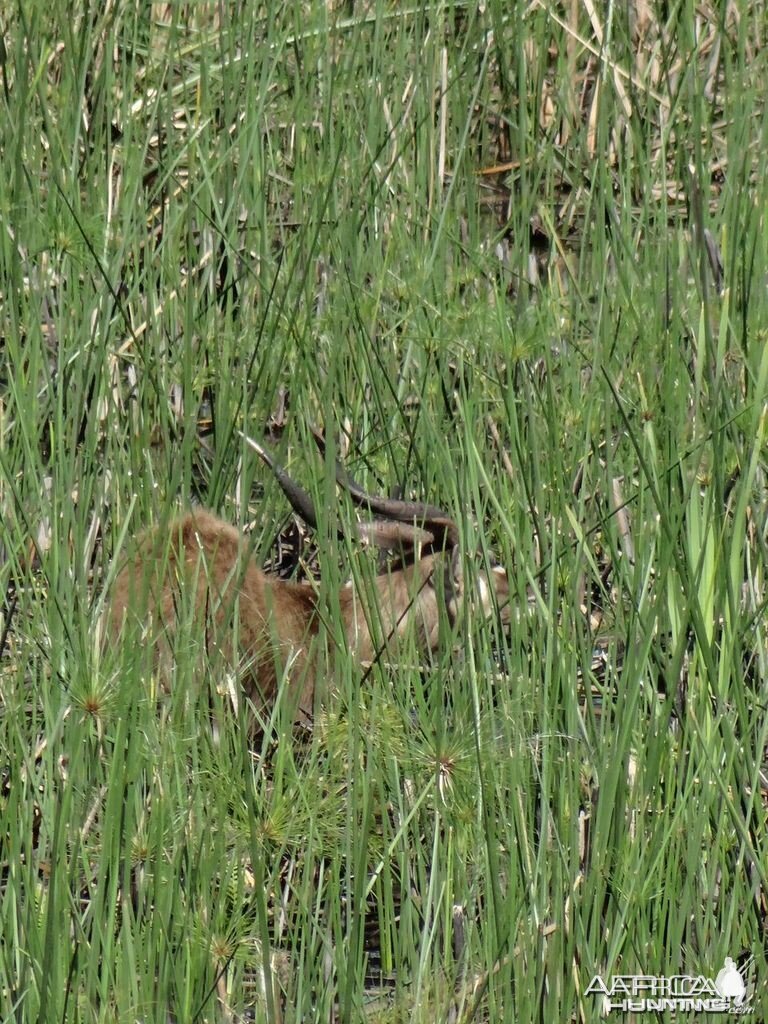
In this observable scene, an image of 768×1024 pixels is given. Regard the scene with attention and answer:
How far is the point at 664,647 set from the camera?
6.10ft

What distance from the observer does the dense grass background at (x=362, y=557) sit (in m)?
1.48

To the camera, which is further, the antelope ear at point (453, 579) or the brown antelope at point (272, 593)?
the antelope ear at point (453, 579)

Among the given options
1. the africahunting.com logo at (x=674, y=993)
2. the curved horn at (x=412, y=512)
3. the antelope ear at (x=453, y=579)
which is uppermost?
the curved horn at (x=412, y=512)

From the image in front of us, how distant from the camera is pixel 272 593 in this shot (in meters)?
2.10

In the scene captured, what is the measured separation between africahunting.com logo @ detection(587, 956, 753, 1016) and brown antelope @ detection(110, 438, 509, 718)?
47 centimetres

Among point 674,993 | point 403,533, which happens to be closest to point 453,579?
point 403,533

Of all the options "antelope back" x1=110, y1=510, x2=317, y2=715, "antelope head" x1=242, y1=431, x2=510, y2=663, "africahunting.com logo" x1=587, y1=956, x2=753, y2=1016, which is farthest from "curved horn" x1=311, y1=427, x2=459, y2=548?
"africahunting.com logo" x1=587, y1=956, x2=753, y2=1016

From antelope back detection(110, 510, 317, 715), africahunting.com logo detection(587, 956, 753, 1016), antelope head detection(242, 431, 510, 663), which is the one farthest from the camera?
antelope head detection(242, 431, 510, 663)

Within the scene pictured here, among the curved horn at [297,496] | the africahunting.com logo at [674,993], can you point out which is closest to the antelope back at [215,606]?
the curved horn at [297,496]

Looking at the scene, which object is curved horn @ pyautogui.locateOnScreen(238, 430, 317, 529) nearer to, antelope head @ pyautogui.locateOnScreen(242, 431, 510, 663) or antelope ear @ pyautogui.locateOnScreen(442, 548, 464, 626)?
antelope head @ pyautogui.locateOnScreen(242, 431, 510, 663)

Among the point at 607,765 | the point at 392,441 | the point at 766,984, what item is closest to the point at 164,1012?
the point at 607,765

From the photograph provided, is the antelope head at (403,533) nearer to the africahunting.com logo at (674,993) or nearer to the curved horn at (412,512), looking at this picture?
the curved horn at (412,512)

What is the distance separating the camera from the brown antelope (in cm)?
167

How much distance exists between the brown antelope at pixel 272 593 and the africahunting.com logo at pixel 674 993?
466 mm
